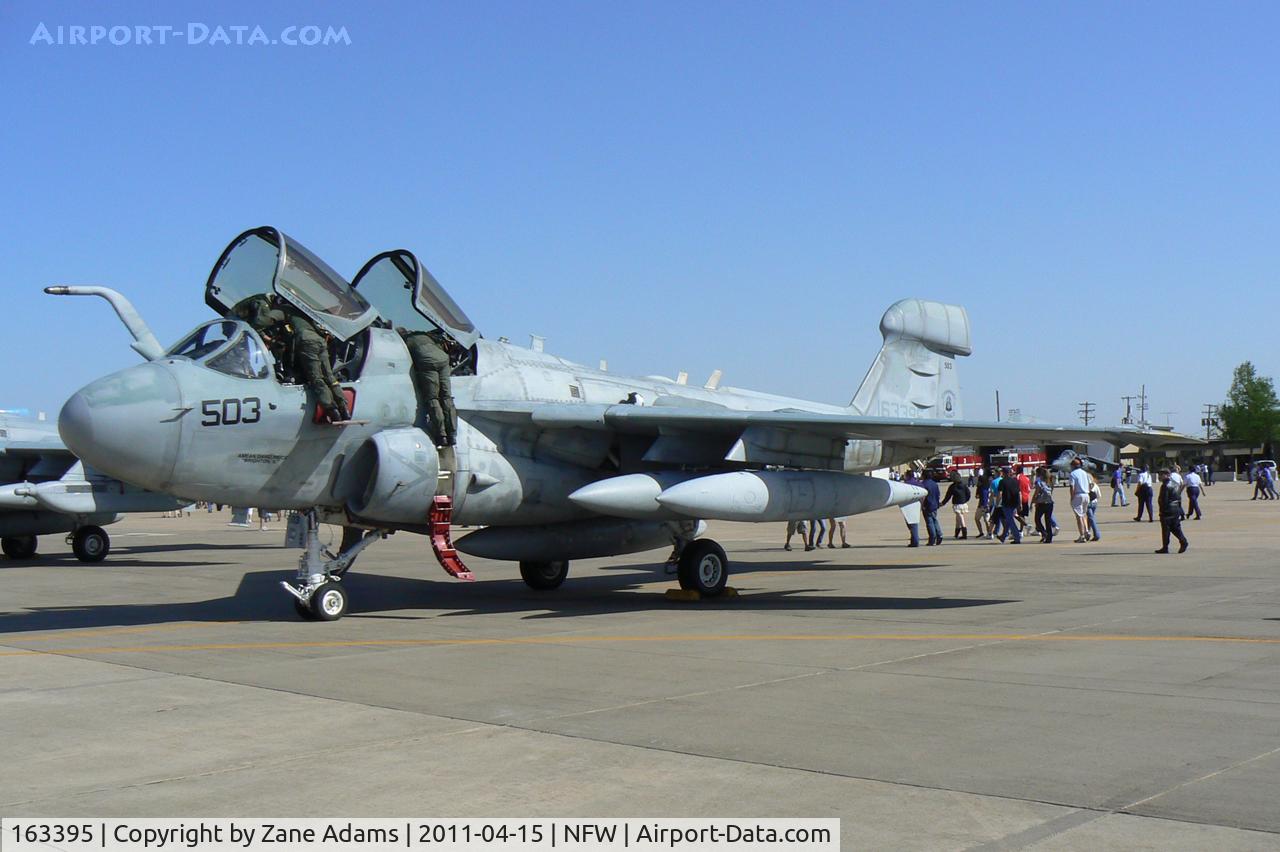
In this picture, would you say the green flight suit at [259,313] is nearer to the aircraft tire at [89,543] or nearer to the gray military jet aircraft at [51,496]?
the gray military jet aircraft at [51,496]

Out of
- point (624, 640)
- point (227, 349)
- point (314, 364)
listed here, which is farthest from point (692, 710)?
point (227, 349)

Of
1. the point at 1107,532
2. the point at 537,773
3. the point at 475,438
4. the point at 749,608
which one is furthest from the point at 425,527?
the point at 1107,532

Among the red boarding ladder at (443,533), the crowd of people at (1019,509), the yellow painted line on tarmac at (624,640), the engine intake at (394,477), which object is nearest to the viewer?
the yellow painted line on tarmac at (624,640)

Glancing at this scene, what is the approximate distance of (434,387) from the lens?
1271 cm

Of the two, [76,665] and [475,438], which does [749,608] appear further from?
[76,665]

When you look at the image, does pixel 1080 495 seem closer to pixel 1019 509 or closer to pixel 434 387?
pixel 1019 509

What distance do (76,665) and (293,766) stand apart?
4670 millimetres

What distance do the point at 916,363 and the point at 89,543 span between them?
17.3 meters

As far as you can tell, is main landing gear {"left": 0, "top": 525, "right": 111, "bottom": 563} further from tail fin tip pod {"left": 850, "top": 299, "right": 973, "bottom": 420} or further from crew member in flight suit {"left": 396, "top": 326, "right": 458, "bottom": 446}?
tail fin tip pod {"left": 850, "top": 299, "right": 973, "bottom": 420}

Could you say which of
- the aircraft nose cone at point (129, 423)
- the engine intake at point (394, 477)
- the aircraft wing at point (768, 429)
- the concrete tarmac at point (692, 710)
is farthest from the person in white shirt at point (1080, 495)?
the aircraft nose cone at point (129, 423)

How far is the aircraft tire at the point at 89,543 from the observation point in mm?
24078

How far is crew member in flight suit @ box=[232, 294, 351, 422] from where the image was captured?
11.9 m

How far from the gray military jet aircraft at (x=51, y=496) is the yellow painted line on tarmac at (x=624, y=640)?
12758mm

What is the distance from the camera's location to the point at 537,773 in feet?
18.6
